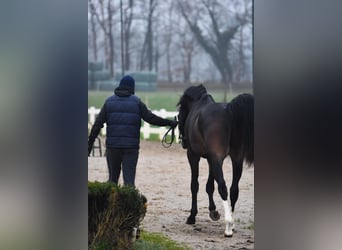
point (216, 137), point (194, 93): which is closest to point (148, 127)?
point (194, 93)

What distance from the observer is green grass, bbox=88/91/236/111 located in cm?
452

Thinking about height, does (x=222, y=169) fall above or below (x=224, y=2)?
below

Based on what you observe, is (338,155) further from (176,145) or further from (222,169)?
(176,145)

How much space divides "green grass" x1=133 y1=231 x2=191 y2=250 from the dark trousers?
426 millimetres

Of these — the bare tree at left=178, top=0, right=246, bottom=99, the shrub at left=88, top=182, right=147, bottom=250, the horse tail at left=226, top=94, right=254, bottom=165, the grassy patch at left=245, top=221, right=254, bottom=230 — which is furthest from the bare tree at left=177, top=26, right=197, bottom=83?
the grassy patch at left=245, top=221, right=254, bottom=230

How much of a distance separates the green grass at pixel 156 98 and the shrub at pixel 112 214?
625mm

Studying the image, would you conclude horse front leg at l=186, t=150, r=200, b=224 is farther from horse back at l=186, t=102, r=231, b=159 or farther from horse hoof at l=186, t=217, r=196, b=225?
horse back at l=186, t=102, r=231, b=159

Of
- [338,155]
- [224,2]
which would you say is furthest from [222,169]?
[224,2]

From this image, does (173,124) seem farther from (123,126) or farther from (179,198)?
(179,198)

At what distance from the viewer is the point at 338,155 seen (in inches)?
162

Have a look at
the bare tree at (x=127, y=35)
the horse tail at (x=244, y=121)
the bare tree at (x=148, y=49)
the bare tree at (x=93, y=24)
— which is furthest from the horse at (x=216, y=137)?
the bare tree at (x=93, y=24)

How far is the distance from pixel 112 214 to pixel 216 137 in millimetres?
1020

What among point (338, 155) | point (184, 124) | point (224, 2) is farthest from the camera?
point (184, 124)

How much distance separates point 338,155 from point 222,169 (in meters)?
0.91
